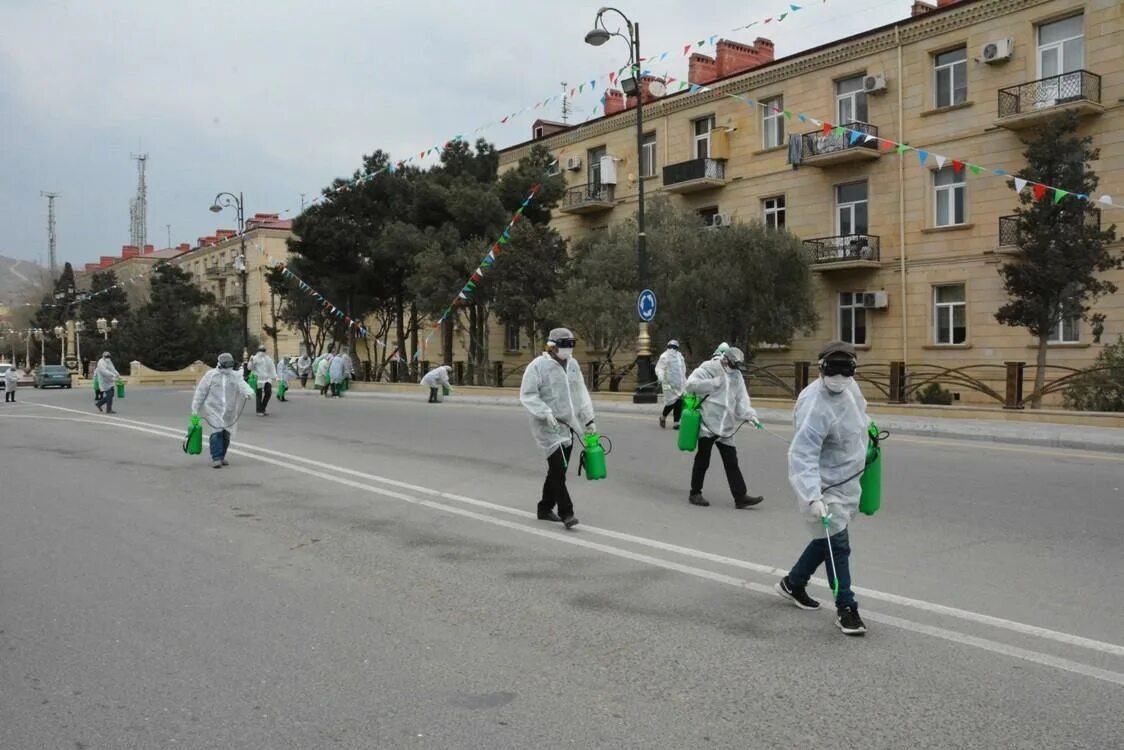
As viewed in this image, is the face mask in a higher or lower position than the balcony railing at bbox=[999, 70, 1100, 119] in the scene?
lower

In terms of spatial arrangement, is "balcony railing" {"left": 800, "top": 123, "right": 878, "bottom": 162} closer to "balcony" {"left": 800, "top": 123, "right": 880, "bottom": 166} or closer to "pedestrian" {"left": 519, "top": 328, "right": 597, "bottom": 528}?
"balcony" {"left": 800, "top": 123, "right": 880, "bottom": 166}

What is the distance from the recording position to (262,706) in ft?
13.2

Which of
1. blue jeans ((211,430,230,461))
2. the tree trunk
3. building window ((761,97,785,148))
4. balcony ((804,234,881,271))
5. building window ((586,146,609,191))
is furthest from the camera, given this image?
building window ((586,146,609,191))

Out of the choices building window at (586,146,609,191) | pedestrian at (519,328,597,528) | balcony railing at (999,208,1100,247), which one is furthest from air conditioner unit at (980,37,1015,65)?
pedestrian at (519,328,597,528)

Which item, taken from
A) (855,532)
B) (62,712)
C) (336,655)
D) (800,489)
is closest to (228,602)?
(336,655)

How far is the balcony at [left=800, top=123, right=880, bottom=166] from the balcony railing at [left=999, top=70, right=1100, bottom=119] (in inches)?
158

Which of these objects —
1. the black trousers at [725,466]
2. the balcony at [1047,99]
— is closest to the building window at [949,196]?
the balcony at [1047,99]

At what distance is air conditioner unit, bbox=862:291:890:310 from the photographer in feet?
92.5

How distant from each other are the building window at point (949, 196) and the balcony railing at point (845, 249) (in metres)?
1.96

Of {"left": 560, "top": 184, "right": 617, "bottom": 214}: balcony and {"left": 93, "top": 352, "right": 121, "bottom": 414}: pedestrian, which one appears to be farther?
{"left": 560, "top": 184, "right": 617, "bottom": 214}: balcony

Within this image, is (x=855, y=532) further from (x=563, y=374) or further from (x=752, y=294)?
(x=752, y=294)

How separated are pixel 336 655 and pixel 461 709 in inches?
39.0

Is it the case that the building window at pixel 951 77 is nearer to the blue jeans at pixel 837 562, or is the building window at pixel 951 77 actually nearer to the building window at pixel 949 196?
the building window at pixel 949 196

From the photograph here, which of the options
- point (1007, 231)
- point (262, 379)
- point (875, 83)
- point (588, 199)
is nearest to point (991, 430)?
point (1007, 231)
